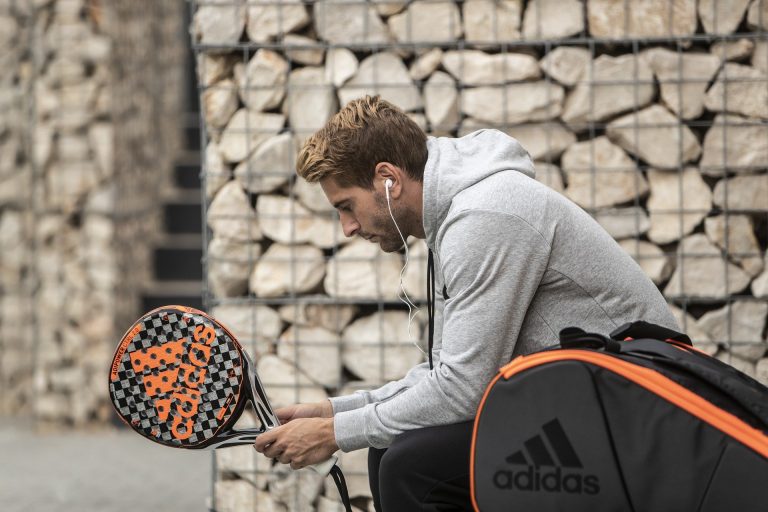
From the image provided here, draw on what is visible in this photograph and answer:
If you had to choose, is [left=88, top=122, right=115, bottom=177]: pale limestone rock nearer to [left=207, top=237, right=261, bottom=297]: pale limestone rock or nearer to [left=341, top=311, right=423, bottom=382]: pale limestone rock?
[left=207, top=237, right=261, bottom=297]: pale limestone rock

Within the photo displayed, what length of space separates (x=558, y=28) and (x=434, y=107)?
460mm

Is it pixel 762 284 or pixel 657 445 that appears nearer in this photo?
pixel 657 445

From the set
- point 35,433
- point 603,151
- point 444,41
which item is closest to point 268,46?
point 444,41

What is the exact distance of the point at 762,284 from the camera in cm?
328

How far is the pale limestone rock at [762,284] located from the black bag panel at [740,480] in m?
1.65

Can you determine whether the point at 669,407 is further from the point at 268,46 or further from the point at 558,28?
the point at 268,46

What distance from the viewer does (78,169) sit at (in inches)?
208

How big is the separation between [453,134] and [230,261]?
0.84m

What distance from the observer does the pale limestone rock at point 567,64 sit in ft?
11.0

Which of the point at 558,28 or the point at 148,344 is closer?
the point at 148,344

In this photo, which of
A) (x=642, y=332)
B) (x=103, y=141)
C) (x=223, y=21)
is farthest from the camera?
(x=103, y=141)

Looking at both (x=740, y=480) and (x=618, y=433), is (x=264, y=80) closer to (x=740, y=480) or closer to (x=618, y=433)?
(x=618, y=433)

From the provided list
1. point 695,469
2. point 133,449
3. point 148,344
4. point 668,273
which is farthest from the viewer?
point 133,449

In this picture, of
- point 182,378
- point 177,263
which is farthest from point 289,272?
point 177,263
